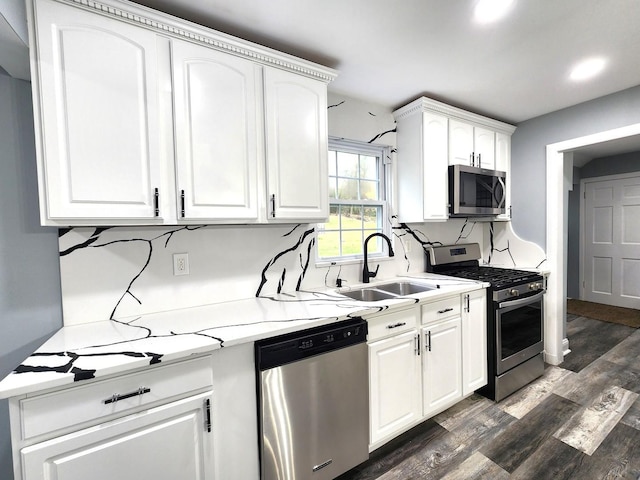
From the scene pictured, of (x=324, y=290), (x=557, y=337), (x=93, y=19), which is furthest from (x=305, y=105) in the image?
(x=557, y=337)

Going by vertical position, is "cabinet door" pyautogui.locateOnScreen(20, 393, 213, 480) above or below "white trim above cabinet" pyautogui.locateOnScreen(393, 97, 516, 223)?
below

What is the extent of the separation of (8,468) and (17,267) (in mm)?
930

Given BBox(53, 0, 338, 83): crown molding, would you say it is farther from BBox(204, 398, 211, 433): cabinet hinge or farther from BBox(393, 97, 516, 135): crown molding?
BBox(204, 398, 211, 433): cabinet hinge

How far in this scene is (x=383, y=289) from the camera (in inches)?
93.4

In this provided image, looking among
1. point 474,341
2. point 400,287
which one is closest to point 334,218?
point 400,287

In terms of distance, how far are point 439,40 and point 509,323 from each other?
2120mm

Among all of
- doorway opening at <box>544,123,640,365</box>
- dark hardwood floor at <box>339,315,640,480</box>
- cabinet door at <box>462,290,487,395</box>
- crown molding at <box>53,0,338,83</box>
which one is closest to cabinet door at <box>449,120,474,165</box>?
doorway opening at <box>544,123,640,365</box>

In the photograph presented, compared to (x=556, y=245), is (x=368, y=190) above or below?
above

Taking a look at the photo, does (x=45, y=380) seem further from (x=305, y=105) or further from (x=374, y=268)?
(x=374, y=268)

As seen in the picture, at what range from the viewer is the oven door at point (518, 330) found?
2.30 m

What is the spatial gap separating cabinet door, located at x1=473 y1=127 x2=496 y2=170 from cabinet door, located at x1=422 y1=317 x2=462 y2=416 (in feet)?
5.20

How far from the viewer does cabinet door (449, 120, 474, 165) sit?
255 centimetres

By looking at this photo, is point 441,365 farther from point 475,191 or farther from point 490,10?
point 490,10

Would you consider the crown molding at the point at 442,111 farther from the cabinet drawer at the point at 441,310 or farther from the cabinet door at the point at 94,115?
the cabinet door at the point at 94,115
